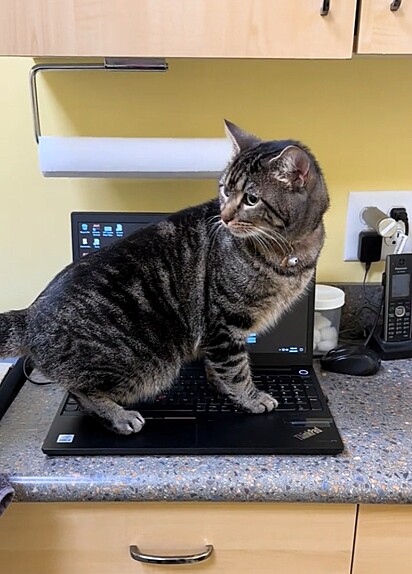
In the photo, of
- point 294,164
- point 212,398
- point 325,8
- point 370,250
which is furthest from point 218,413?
point 325,8

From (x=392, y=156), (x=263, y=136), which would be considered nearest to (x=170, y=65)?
(x=263, y=136)

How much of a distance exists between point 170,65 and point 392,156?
20.0 inches

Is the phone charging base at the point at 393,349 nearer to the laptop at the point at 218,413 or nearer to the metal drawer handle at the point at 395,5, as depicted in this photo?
the laptop at the point at 218,413

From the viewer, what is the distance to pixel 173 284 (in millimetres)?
1043

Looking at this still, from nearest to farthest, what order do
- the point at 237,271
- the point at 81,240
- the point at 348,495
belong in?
1. the point at 348,495
2. the point at 237,271
3. the point at 81,240

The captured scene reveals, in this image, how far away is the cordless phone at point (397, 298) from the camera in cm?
125

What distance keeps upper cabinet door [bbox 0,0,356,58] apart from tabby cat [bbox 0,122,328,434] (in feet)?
0.51

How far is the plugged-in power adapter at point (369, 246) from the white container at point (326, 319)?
11 cm

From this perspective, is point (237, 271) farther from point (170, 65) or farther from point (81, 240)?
point (170, 65)

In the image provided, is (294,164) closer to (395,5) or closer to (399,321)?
(395,5)

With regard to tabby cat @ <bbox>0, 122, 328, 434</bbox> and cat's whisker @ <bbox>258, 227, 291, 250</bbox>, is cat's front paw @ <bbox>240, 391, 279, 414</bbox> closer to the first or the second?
tabby cat @ <bbox>0, 122, 328, 434</bbox>

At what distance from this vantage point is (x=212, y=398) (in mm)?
1061

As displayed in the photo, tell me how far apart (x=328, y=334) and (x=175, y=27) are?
68 cm

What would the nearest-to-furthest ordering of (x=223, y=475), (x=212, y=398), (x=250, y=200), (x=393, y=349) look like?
1. (x=223, y=475)
2. (x=250, y=200)
3. (x=212, y=398)
4. (x=393, y=349)
